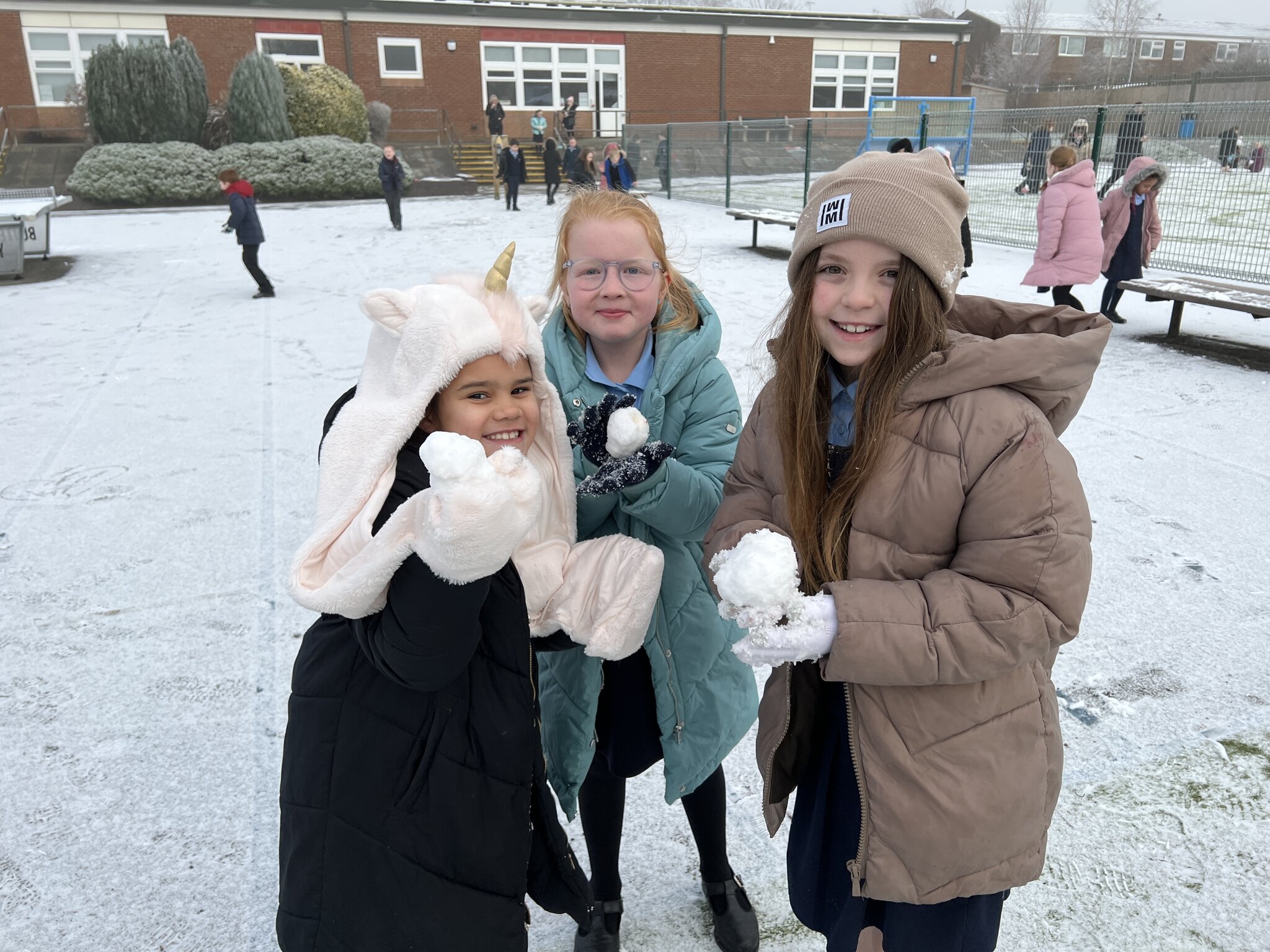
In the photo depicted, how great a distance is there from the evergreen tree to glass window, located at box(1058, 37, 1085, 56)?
5289 cm

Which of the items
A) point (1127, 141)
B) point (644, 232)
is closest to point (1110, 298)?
point (1127, 141)

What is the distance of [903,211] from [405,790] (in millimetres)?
1169

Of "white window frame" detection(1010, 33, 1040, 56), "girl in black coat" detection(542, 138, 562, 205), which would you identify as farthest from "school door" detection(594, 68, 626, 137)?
"white window frame" detection(1010, 33, 1040, 56)

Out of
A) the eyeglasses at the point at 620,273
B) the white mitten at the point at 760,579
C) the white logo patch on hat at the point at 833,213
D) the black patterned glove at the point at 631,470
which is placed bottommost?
the white mitten at the point at 760,579

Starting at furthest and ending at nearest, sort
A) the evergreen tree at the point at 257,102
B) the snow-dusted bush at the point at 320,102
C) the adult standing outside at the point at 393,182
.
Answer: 1. the snow-dusted bush at the point at 320,102
2. the evergreen tree at the point at 257,102
3. the adult standing outside at the point at 393,182

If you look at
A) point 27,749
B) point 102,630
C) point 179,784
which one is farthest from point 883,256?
point 102,630

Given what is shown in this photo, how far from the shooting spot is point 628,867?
83.5 inches

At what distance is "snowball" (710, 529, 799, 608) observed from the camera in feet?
3.83

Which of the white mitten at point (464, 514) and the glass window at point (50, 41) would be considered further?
the glass window at point (50, 41)

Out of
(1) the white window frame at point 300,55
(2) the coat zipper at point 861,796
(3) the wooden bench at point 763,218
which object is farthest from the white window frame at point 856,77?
(2) the coat zipper at point 861,796

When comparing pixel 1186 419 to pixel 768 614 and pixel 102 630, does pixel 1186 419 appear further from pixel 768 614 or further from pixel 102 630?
pixel 102 630

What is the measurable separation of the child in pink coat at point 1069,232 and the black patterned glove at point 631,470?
6.98 meters

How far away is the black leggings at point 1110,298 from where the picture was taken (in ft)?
25.1

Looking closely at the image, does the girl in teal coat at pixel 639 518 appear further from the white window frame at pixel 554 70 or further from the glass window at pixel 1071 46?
the glass window at pixel 1071 46
